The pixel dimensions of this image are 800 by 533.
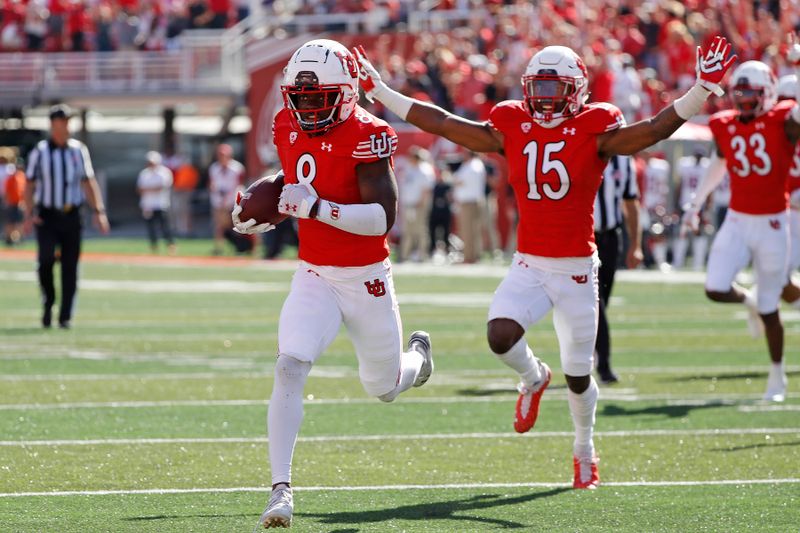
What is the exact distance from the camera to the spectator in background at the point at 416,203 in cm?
2155

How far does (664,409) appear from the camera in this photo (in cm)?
823

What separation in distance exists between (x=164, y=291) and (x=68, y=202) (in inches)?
179

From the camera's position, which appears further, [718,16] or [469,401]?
[718,16]

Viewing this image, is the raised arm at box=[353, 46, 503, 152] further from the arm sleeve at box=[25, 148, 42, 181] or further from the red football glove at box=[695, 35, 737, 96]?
the arm sleeve at box=[25, 148, 42, 181]

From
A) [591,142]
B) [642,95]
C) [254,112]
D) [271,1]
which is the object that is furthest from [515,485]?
[271,1]

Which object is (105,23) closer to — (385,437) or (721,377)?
(721,377)

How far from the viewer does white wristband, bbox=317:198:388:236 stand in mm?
5277

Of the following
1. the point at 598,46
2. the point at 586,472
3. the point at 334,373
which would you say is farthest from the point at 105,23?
the point at 586,472

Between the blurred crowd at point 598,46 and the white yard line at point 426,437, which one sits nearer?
the white yard line at point 426,437

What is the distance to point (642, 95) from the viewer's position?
21.3 m

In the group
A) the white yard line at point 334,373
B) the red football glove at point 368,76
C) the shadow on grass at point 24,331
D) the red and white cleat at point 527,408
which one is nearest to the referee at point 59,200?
the shadow on grass at point 24,331

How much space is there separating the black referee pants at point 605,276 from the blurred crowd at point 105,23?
70.0ft

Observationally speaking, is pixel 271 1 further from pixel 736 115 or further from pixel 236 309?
pixel 736 115

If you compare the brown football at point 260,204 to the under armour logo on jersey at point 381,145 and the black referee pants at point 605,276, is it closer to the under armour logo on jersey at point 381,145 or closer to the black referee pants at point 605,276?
the under armour logo on jersey at point 381,145
